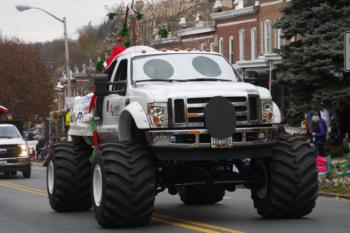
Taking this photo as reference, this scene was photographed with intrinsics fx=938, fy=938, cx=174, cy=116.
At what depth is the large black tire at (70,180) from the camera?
16.6 metres

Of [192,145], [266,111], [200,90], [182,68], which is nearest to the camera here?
[192,145]

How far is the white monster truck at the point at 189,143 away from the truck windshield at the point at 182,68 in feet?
0.05

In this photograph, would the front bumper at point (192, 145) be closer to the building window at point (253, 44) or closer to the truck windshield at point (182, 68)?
the truck windshield at point (182, 68)

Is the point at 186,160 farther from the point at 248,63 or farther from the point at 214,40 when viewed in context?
the point at 214,40

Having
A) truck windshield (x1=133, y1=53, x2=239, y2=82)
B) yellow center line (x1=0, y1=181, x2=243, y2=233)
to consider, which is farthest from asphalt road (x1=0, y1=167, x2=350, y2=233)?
truck windshield (x1=133, y1=53, x2=239, y2=82)

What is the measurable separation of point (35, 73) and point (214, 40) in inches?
912

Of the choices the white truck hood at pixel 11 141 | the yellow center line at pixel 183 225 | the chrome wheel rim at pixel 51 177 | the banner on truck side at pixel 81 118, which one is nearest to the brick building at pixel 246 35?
the white truck hood at pixel 11 141

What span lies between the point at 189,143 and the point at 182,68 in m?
2.10

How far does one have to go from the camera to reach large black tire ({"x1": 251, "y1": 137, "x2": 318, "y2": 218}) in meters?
13.7

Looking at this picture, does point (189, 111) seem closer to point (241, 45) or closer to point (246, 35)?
point (246, 35)

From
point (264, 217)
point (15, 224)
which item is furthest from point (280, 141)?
point (15, 224)

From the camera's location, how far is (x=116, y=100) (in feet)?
49.5

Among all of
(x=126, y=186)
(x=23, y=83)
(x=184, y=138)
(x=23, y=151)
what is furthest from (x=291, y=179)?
(x=23, y=83)

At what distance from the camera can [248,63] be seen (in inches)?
2130
